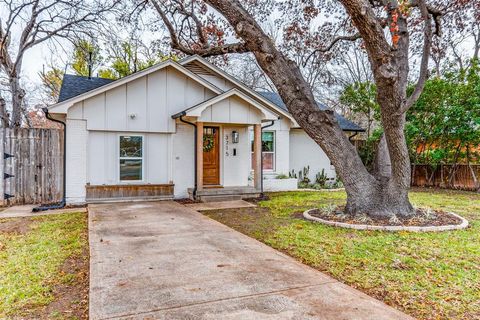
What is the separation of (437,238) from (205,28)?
41.4 ft

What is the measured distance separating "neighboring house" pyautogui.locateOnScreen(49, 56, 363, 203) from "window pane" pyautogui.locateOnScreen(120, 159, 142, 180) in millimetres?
30

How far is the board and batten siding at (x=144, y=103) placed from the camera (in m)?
10.0

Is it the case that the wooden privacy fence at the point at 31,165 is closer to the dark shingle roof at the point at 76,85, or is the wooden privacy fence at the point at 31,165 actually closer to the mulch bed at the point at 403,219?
the dark shingle roof at the point at 76,85

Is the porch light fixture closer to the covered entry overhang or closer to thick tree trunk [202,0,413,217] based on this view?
the covered entry overhang

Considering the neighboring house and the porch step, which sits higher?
the neighboring house

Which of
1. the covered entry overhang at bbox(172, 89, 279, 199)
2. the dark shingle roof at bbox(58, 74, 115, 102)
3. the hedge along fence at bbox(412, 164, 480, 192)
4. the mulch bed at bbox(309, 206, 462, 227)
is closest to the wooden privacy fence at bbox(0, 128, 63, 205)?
the dark shingle roof at bbox(58, 74, 115, 102)

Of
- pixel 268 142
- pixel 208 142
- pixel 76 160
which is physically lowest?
pixel 76 160

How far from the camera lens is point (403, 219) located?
23.0ft

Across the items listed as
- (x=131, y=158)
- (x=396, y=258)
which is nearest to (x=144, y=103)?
(x=131, y=158)

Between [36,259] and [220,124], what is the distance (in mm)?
7657

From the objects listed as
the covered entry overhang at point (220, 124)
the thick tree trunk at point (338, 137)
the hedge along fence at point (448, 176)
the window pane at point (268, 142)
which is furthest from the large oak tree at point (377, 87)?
the hedge along fence at point (448, 176)

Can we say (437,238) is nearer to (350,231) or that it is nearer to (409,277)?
(350,231)

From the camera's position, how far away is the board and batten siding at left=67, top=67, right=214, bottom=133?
10.0 meters

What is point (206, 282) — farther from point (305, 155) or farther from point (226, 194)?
point (305, 155)
